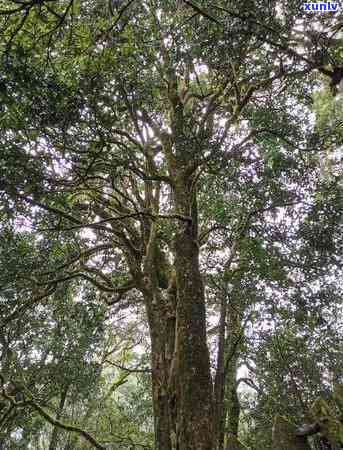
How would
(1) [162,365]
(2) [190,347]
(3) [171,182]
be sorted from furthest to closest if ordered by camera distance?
1. (3) [171,182]
2. (1) [162,365]
3. (2) [190,347]

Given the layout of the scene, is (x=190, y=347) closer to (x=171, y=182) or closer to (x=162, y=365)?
(x=162, y=365)

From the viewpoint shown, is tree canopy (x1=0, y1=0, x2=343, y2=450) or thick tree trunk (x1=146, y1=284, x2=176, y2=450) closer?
tree canopy (x1=0, y1=0, x2=343, y2=450)

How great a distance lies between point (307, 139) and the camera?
5.82m

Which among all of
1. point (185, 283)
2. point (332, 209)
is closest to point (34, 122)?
point (185, 283)

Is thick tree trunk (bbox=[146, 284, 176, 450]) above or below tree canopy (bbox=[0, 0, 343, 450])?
below

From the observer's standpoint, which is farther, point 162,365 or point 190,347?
point 162,365

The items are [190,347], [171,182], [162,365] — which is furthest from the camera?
[171,182]

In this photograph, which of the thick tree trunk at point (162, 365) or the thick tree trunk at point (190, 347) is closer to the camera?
the thick tree trunk at point (190, 347)

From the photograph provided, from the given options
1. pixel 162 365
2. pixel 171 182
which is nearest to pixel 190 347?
pixel 162 365

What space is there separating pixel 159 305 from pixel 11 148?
3.46 meters

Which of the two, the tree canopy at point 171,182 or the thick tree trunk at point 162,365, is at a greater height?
the tree canopy at point 171,182

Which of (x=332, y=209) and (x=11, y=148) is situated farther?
(x=332, y=209)

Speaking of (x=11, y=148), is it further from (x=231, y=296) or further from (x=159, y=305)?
(x=231, y=296)

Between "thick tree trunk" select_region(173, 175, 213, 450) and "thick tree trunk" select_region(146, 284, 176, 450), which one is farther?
"thick tree trunk" select_region(146, 284, 176, 450)
